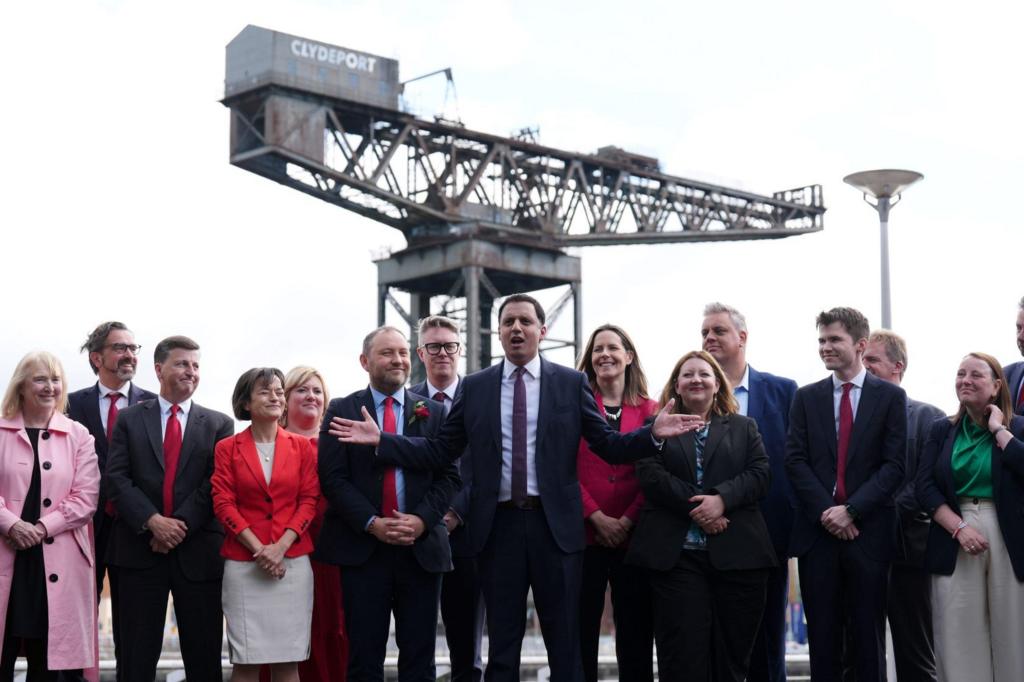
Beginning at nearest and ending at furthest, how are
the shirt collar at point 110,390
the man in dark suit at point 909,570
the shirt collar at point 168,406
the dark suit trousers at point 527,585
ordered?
the dark suit trousers at point 527,585 → the shirt collar at point 168,406 → the man in dark suit at point 909,570 → the shirt collar at point 110,390

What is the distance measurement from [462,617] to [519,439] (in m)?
1.56

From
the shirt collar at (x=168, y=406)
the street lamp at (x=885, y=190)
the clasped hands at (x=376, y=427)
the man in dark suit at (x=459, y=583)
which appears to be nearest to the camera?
the clasped hands at (x=376, y=427)

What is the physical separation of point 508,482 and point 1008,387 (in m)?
3.11

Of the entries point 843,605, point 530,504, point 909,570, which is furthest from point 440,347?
point 909,570

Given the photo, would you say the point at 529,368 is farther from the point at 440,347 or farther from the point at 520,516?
the point at 440,347

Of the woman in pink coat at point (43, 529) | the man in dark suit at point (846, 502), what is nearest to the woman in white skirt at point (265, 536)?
the woman in pink coat at point (43, 529)

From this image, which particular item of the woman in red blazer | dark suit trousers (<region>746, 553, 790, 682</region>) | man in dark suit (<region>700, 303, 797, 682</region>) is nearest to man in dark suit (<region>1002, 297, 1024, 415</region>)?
man in dark suit (<region>700, 303, 797, 682</region>)

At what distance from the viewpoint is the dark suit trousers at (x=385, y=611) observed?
267 inches

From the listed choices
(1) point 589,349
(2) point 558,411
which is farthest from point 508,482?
(1) point 589,349

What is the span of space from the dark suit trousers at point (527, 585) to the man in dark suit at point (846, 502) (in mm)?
1446

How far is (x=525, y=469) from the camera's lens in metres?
6.63

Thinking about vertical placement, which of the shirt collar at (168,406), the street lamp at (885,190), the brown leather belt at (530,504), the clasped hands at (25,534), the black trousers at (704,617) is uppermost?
the street lamp at (885,190)

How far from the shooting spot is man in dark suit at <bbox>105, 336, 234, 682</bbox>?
23.3 ft

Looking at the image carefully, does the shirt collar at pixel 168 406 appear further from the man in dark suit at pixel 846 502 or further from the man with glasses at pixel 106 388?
the man in dark suit at pixel 846 502
